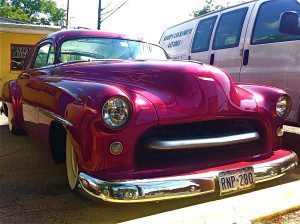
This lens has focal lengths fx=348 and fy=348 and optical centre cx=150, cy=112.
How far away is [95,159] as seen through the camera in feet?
7.57

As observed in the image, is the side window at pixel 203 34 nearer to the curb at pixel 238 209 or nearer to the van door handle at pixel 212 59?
the van door handle at pixel 212 59

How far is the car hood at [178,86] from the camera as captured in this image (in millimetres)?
2539

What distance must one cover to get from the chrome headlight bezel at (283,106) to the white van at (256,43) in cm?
107

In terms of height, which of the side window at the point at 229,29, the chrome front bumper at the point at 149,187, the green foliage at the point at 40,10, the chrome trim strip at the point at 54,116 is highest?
the green foliage at the point at 40,10

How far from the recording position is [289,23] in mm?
4031

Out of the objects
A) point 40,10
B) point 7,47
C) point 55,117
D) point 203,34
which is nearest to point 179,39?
point 203,34

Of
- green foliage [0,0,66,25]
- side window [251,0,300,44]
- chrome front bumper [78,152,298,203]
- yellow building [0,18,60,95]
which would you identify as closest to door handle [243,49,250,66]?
side window [251,0,300,44]

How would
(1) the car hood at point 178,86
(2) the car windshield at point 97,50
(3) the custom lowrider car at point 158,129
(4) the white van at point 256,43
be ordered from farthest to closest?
(4) the white van at point 256,43, (2) the car windshield at point 97,50, (1) the car hood at point 178,86, (3) the custom lowrider car at point 158,129

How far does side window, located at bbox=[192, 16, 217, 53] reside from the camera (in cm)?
594

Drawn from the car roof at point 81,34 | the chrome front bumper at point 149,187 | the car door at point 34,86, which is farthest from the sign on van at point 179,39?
the chrome front bumper at point 149,187

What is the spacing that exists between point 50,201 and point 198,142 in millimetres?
1333

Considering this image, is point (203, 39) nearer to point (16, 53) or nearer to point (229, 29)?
point (229, 29)

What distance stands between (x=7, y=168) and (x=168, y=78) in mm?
2194

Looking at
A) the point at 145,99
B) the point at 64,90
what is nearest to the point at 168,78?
the point at 145,99
